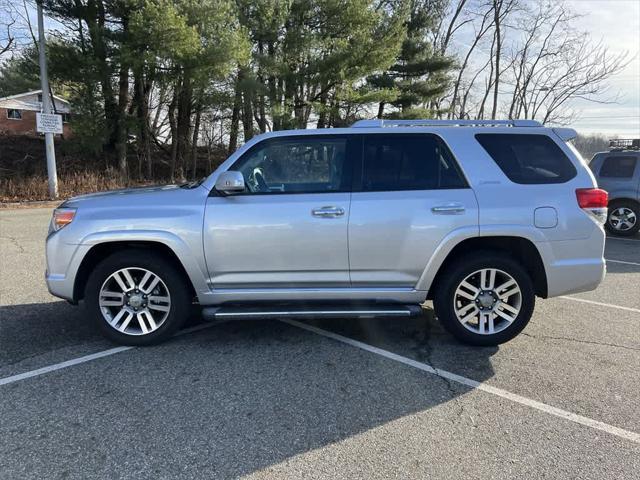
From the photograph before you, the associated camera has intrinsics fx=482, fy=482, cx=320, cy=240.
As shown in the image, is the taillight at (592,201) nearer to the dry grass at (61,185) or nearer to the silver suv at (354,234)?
the silver suv at (354,234)

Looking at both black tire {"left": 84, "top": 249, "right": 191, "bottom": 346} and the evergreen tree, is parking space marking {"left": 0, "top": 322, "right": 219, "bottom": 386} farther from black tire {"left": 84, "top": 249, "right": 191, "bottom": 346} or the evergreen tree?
the evergreen tree

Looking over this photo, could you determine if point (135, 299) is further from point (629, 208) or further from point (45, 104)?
point (45, 104)

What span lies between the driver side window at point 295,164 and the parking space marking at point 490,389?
1.43 m

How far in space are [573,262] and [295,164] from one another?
8.23 ft

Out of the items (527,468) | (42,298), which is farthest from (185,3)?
(527,468)

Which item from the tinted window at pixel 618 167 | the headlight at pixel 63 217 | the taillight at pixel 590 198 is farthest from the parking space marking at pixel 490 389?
the tinted window at pixel 618 167

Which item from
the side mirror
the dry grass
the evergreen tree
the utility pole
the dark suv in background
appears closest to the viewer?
the side mirror

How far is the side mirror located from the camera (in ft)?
12.7

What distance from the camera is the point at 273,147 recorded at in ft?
13.9

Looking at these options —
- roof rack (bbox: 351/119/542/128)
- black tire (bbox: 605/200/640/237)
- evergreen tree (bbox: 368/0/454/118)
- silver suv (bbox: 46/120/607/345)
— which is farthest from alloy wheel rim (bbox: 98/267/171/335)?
evergreen tree (bbox: 368/0/454/118)

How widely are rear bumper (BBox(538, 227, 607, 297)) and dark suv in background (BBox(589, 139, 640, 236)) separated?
26.3ft

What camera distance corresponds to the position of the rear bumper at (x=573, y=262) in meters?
4.02

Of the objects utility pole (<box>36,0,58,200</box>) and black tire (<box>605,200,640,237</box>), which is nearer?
black tire (<box>605,200,640,237</box>)

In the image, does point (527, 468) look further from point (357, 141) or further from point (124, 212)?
point (124, 212)
